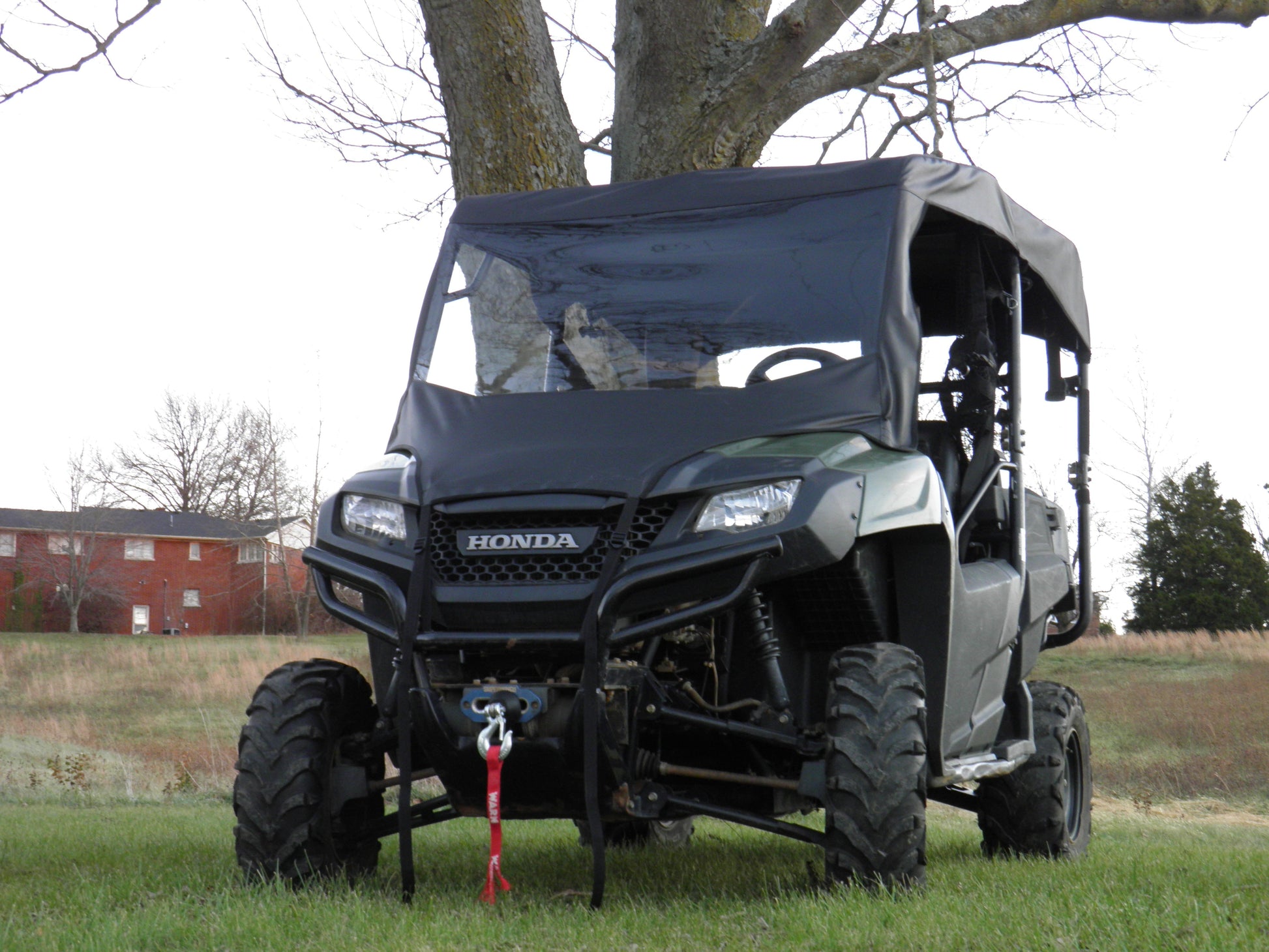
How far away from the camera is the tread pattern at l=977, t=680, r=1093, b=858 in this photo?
641 centimetres

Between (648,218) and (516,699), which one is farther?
(648,218)

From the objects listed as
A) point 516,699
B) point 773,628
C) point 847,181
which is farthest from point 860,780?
point 847,181

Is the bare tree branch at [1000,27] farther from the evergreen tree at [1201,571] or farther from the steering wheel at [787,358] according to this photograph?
the evergreen tree at [1201,571]

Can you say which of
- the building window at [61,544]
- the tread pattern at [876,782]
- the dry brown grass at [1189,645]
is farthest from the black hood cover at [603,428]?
the building window at [61,544]

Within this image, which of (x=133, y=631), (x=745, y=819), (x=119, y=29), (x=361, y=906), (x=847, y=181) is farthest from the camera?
(x=133, y=631)

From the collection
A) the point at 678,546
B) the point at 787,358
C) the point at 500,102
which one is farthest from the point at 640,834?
the point at 500,102

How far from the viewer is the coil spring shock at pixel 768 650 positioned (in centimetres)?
448

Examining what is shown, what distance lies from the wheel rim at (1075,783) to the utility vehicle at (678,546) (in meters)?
0.88

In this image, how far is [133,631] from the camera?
59.1 meters

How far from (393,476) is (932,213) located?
2633 millimetres

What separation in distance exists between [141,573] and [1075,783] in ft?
190

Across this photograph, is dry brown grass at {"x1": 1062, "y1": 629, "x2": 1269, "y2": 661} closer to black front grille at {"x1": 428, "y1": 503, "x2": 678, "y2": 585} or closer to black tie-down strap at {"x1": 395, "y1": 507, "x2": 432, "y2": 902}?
black front grille at {"x1": 428, "y1": 503, "x2": 678, "y2": 585}

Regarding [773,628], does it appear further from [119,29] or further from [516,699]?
[119,29]

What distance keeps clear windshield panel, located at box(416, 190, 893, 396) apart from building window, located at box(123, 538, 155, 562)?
57.1 metres
